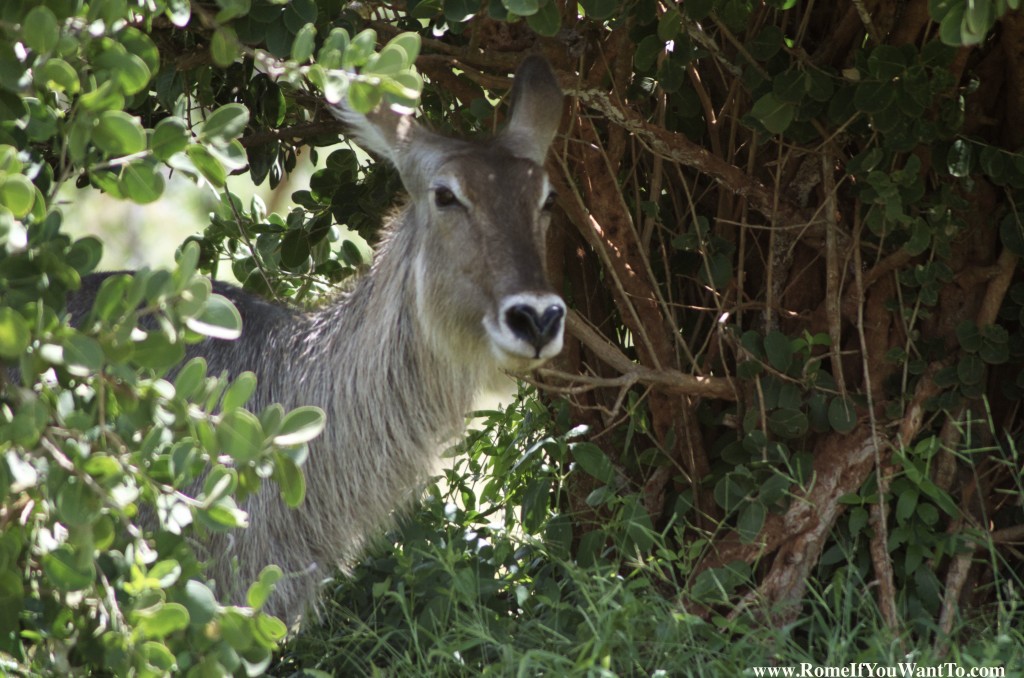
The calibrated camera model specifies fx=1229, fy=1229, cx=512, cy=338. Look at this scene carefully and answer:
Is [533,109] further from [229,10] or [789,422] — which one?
[229,10]

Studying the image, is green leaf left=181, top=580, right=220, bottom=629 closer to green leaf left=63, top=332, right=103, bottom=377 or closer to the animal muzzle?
green leaf left=63, top=332, right=103, bottom=377

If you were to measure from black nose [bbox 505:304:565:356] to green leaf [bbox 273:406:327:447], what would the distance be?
1.23m

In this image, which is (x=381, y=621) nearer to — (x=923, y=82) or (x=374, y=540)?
(x=374, y=540)

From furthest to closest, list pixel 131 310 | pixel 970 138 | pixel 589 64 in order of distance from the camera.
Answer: pixel 589 64 → pixel 970 138 → pixel 131 310

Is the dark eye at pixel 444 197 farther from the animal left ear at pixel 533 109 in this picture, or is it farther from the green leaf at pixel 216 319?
the green leaf at pixel 216 319

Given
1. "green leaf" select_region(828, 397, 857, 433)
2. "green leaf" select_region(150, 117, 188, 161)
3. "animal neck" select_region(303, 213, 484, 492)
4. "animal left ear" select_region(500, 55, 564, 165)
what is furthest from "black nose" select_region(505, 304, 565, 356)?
"green leaf" select_region(150, 117, 188, 161)

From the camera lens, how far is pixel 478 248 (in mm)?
3746

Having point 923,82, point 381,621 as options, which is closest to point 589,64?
point 923,82

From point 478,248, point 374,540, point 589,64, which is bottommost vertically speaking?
point 374,540

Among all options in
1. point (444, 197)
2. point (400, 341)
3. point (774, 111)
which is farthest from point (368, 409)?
point (774, 111)

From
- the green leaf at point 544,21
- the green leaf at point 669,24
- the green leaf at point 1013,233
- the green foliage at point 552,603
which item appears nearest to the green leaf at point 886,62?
the green leaf at point 669,24

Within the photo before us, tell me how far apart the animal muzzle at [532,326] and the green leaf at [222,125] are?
48.7 inches

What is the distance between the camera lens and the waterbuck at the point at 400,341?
147 inches

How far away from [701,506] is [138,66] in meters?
2.54
